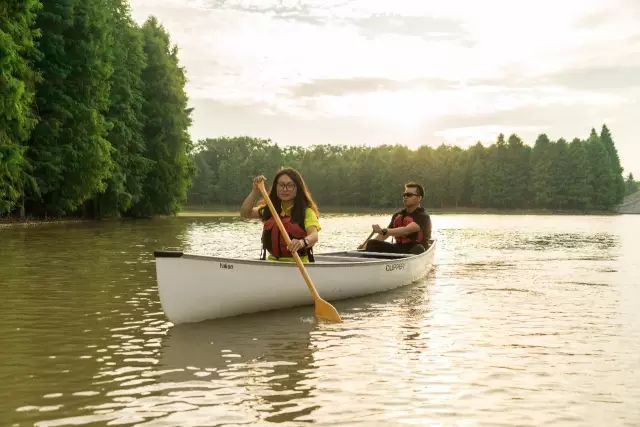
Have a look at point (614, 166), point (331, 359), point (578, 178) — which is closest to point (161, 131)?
point (331, 359)

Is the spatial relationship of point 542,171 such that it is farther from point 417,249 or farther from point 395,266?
point 395,266

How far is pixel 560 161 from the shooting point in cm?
12781

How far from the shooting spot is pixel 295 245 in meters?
10.9

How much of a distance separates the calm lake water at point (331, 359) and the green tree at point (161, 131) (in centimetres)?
4017

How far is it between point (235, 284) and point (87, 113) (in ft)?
104

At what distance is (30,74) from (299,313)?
2666 centimetres

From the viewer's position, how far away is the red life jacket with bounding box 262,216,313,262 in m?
11.4

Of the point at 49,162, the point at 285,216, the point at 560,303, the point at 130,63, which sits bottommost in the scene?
the point at 560,303

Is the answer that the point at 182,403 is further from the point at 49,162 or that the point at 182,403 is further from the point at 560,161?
the point at 560,161

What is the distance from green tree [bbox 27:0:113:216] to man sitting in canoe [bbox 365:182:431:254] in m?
25.3

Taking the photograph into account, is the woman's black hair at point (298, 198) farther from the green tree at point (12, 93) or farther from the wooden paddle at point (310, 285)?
the green tree at point (12, 93)

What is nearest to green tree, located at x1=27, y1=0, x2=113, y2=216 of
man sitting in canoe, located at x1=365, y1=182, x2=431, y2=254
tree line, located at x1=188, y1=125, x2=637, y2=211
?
man sitting in canoe, located at x1=365, y1=182, x2=431, y2=254

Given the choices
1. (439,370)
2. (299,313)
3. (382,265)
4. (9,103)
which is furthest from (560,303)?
(9,103)

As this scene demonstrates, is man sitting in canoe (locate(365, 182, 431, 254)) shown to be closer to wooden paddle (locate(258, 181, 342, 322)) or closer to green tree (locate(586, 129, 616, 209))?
wooden paddle (locate(258, 181, 342, 322))
